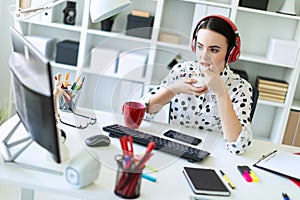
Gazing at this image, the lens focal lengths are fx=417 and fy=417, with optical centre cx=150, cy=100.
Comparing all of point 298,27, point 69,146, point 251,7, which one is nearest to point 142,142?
point 69,146

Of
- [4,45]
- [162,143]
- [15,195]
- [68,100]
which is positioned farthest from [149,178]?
[4,45]

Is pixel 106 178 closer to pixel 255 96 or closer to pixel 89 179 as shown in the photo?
pixel 89 179

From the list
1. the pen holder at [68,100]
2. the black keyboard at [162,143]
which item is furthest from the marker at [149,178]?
the pen holder at [68,100]

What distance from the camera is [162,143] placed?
149 centimetres

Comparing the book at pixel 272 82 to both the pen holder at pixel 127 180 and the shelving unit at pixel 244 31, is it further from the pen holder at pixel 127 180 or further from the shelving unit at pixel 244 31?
the pen holder at pixel 127 180

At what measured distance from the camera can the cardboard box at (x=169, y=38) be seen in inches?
59.7

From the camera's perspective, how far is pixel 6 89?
3.25 metres

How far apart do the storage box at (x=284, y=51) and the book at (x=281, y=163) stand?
1430 millimetres

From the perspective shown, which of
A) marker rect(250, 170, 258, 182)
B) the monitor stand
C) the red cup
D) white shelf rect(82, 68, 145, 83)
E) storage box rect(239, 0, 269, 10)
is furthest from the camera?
storage box rect(239, 0, 269, 10)

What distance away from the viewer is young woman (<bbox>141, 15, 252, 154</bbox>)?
1.57m

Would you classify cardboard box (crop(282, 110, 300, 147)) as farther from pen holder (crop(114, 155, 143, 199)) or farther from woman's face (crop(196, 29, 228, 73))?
pen holder (crop(114, 155, 143, 199))

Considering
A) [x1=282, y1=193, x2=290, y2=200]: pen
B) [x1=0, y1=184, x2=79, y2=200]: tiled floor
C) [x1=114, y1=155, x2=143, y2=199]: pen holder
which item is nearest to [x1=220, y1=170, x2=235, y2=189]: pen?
[x1=282, y1=193, x2=290, y2=200]: pen

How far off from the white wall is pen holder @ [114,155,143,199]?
234 cm

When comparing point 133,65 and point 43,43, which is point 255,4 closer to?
point 43,43
